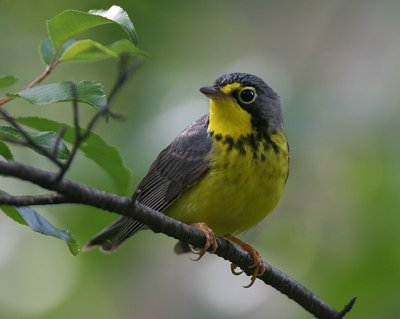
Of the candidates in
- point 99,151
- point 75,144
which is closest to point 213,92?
point 99,151

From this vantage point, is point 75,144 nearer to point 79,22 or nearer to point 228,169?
point 79,22

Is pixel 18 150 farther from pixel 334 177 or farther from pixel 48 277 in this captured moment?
pixel 334 177

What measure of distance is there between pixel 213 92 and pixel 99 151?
1.71 m

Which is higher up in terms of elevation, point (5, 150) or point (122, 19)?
point (122, 19)

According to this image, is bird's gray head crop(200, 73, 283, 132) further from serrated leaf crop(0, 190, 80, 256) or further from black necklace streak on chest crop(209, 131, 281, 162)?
serrated leaf crop(0, 190, 80, 256)

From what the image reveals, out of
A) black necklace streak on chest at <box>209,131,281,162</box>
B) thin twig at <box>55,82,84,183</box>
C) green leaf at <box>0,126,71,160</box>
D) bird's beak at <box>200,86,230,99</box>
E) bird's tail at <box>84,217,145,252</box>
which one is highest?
thin twig at <box>55,82,84,183</box>

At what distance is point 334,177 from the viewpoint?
6531 millimetres

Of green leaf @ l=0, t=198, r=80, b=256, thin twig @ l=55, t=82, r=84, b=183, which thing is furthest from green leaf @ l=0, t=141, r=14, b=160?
thin twig @ l=55, t=82, r=84, b=183

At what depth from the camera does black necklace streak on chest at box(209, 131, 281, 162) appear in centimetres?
485

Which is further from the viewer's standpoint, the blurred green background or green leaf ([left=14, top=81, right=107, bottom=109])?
the blurred green background

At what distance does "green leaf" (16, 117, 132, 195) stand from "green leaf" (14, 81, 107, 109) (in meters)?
0.23

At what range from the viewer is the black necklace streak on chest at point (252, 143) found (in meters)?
4.85

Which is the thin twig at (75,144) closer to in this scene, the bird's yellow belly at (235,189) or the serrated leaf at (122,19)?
the serrated leaf at (122,19)

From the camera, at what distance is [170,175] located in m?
5.23
